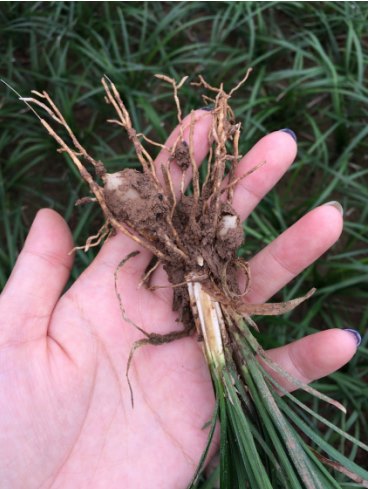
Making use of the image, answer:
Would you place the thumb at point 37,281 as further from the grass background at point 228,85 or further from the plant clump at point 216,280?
the grass background at point 228,85

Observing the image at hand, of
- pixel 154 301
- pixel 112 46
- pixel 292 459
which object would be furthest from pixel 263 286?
pixel 112 46

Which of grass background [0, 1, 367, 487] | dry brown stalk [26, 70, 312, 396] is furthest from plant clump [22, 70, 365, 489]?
grass background [0, 1, 367, 487]

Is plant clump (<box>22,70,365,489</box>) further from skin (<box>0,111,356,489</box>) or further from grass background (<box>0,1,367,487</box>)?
grass background (<box>0,1,367,487</box>)

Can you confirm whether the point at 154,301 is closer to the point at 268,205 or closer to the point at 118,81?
the point at 268,205

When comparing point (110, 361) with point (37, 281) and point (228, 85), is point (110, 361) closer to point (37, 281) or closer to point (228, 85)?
point (37, 281)

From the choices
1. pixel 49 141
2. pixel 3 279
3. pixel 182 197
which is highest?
pixel 182 197

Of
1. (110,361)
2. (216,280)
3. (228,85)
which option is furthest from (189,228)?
(228,85)

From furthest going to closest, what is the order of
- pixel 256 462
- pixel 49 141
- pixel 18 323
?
1. pixel 49 141
2. pixel 18 323
3. pixel 256 462

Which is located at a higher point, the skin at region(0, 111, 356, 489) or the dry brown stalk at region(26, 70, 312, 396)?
the dry brown stalk at region(26, 70, 312, 396)
